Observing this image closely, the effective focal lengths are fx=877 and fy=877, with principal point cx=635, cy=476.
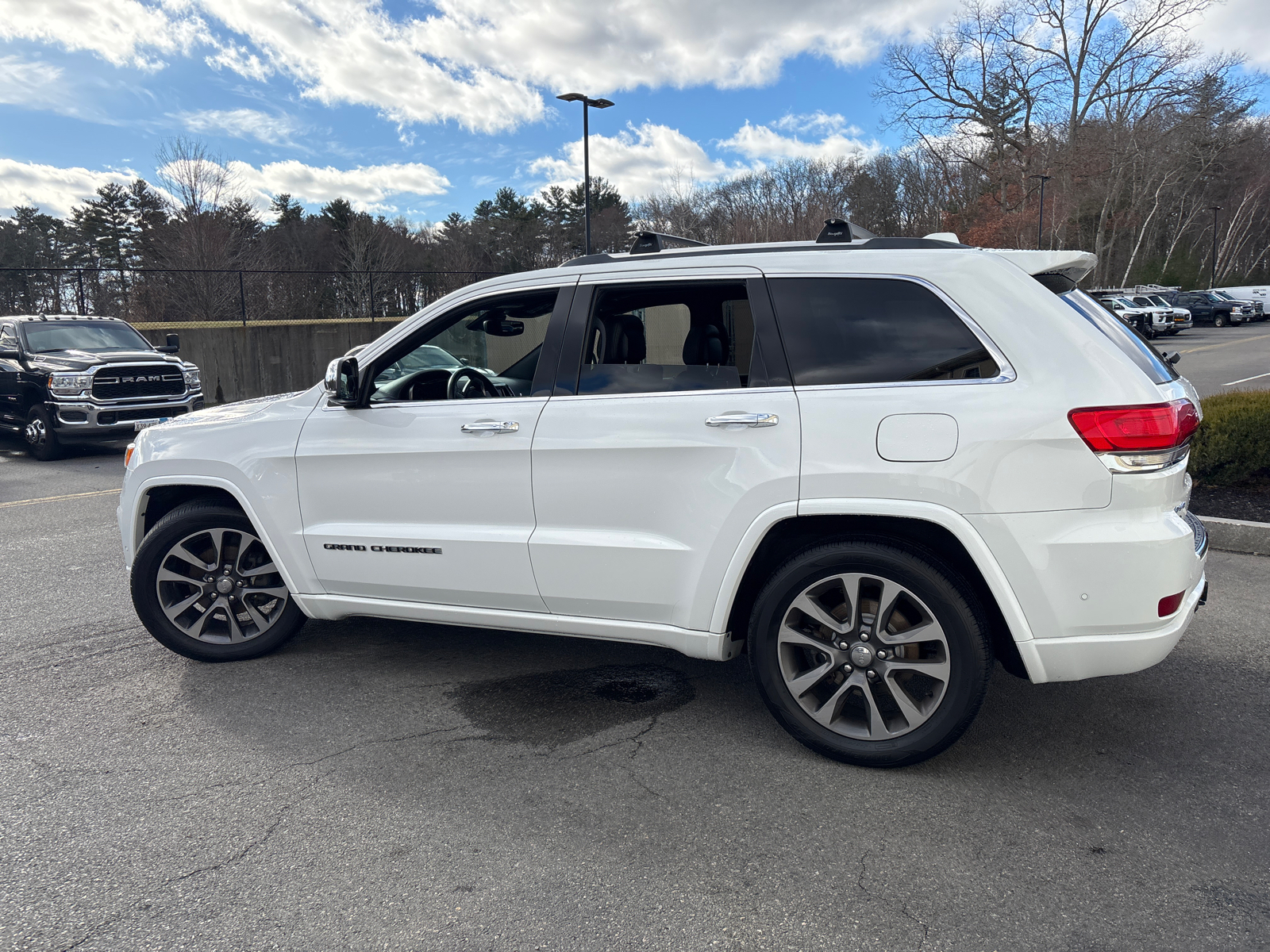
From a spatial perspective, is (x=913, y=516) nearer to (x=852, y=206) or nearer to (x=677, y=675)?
(x=677, y=675)

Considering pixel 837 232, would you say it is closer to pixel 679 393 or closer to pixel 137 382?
pixel 679 393

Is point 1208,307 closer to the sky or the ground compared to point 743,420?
closer to the sky

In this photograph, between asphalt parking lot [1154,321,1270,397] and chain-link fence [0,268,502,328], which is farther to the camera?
chain-link fence [0,268,502,328]

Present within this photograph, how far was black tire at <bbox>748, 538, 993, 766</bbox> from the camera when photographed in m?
2.99

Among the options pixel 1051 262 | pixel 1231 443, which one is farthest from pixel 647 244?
pixel 1231 443

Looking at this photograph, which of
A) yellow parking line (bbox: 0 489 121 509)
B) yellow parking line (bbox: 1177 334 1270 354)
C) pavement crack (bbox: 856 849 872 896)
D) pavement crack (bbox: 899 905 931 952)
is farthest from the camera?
yellow parking line (bbox: 1177 334 1270 354)

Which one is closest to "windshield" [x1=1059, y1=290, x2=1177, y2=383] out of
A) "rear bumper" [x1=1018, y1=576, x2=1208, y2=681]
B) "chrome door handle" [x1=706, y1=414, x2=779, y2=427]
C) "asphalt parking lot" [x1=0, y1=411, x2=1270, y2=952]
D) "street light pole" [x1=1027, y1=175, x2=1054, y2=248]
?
"rear bumper" [x1=1018, y1=576, x2=1208, y2=681]

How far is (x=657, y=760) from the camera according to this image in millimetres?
3305

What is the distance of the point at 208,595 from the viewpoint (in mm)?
4328

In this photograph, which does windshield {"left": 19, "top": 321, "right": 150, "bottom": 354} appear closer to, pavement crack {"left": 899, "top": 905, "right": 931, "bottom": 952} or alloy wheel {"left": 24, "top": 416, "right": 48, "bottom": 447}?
alloy wheel {"left": 24, "top": 416, "right": 48, "bottom": 447}

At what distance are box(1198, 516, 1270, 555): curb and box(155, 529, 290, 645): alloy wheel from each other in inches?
237

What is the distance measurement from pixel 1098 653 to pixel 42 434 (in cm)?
1368

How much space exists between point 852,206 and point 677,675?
77.4 m

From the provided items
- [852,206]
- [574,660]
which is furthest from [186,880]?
[852,206]
